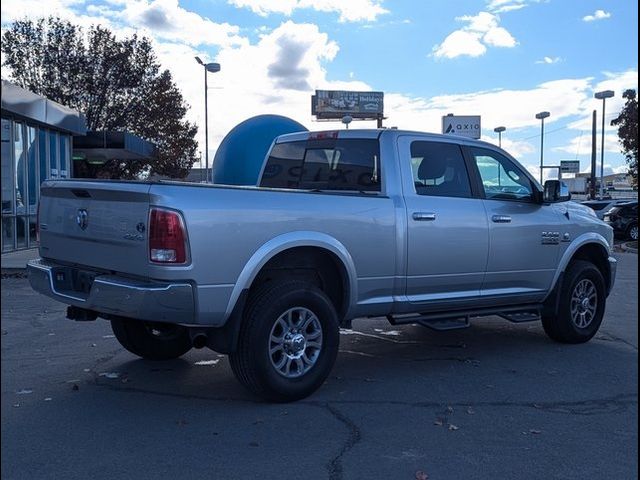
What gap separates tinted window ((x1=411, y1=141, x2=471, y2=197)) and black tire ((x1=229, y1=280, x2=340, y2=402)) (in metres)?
1.50

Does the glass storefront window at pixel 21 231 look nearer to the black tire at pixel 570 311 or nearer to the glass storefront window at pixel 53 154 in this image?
the glass storefront window at pixel 53 154

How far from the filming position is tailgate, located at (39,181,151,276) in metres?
4.52

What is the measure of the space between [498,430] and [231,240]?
223 cm

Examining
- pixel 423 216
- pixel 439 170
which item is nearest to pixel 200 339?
pixel 423 216

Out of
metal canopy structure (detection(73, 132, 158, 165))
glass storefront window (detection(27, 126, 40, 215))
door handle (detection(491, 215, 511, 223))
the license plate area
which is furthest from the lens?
metal canopy structure (detection(73, 132, 158, 165))

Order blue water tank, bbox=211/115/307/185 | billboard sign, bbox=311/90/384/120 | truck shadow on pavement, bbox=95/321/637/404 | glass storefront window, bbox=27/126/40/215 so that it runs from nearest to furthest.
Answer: truck shadow on pavement, bbox=95/321/637/404 < blue water tank, bbox=211/115/307/185 < glass storefront window, bbox=27/126/40/215 < billboard sign, bbox=311/90/384/120

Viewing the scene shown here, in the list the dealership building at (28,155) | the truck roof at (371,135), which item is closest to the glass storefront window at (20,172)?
the dealership building at (28,155)

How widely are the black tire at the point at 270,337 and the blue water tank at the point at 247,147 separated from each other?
22.2ft

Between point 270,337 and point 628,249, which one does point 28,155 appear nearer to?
point 270,337

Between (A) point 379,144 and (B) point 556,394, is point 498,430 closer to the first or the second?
(B) point 556,394

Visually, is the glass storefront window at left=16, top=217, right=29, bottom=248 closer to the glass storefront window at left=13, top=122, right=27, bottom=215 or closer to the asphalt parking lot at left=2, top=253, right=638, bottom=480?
the glass storefront window at left=13, top=122, right=27, bottom=215

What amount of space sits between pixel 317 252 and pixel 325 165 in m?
1.38

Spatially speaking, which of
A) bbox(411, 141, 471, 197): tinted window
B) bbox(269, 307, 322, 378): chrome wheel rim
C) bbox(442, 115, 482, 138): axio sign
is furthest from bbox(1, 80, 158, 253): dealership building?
bbox(442, 115, 482, 138): axio sign

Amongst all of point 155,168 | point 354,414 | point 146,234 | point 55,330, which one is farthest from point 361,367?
point 155,168
